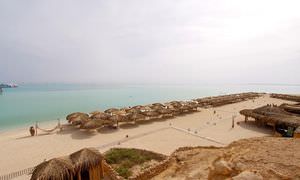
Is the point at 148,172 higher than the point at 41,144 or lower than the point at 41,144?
higher

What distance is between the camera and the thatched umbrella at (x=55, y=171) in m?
5.54

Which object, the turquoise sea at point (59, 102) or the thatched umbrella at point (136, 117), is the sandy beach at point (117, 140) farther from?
the turquoise sea at point (59, 102)

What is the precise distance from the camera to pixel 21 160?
992 centimetres

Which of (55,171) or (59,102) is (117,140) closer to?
(55,171)

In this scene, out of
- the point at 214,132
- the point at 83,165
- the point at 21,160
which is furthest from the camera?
the point at 214,132

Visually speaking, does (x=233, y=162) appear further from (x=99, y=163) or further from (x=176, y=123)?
(x=176, y=123)

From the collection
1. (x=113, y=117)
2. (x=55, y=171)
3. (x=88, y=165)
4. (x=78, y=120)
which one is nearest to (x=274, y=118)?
(x=113, y=117)

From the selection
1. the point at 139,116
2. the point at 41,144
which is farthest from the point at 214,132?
the point at 41,144

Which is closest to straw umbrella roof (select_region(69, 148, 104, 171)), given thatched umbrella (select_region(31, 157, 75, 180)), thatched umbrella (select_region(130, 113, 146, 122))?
thatched umbrella (select_region(31, 157, 75, 180))

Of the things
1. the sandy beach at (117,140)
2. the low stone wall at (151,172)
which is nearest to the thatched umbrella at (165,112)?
the sandy beach at (117,140)

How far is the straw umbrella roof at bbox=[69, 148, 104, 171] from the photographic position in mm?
6176

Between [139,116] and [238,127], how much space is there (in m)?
8.54

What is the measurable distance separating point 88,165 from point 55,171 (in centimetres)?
101

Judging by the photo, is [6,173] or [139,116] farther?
[139,116]
